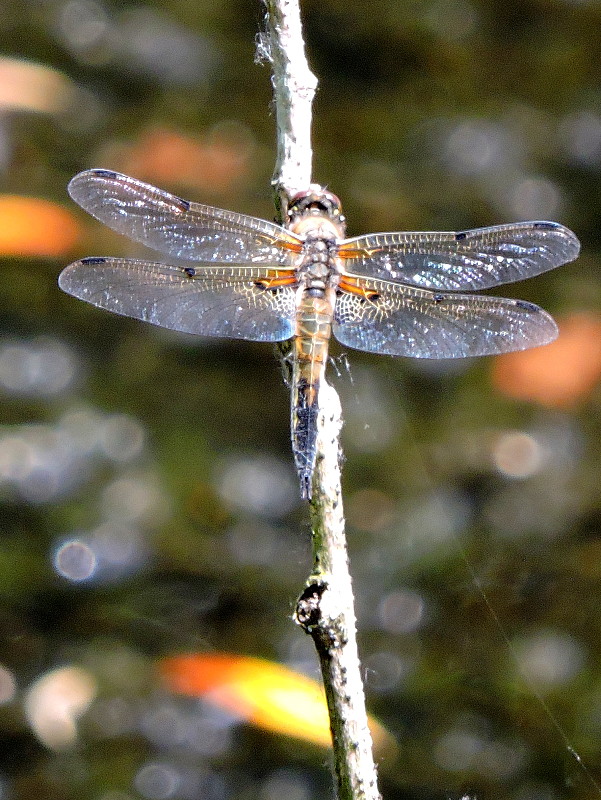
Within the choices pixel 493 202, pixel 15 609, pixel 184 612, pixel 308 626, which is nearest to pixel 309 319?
→ pixel 308 626

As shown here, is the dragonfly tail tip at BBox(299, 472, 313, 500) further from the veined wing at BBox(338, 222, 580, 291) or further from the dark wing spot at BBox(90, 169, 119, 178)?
the dark wing spot at BBox(90, 169, 119, 178)

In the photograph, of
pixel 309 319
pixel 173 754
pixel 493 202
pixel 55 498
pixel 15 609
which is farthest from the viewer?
pixel 493 202

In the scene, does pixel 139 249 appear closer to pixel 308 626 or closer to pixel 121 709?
pixel 121 709

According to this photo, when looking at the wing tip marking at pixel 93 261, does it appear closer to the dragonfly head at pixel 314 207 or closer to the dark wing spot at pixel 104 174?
the dark wing spot at pixel 104 174

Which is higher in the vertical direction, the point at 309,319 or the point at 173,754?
the point at 309,319

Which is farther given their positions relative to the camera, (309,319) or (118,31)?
(118,31)

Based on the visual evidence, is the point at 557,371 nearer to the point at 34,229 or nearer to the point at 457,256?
the point at 457,256

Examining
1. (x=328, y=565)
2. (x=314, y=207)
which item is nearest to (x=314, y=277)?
(x=314, y=207)
